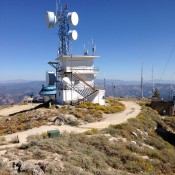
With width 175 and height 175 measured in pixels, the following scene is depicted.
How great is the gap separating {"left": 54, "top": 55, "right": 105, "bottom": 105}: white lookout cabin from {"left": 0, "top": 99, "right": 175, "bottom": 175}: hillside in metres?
18.7

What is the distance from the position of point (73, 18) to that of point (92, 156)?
36.0m

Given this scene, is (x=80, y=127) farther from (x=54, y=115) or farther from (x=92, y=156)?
(x=92, y=156)

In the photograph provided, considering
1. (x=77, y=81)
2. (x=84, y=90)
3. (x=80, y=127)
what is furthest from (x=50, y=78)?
(x=80, y=127)

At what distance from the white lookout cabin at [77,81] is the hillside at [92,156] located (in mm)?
18683

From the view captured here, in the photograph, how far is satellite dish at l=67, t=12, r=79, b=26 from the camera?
167 ft

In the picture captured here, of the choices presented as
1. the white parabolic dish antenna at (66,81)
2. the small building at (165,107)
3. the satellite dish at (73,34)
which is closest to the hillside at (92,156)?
the white parabolic dish antenna at (66,81)

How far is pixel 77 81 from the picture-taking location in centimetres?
4972

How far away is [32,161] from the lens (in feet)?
60.6

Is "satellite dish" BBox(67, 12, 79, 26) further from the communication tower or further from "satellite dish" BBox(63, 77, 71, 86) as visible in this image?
"satellite dish" BBox(63, 77, 71, 86)

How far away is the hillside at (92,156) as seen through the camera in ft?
58.7

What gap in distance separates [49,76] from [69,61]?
20047 mm

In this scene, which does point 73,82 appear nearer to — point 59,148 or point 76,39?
point 76,39

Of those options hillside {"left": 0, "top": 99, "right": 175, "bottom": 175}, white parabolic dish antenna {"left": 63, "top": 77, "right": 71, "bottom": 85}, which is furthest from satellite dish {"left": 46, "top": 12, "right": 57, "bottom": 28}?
hillside {"left": 0, "top": 99, "right": 175, "bottom": 175}

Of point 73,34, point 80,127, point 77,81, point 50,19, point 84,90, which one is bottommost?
point 80,127
